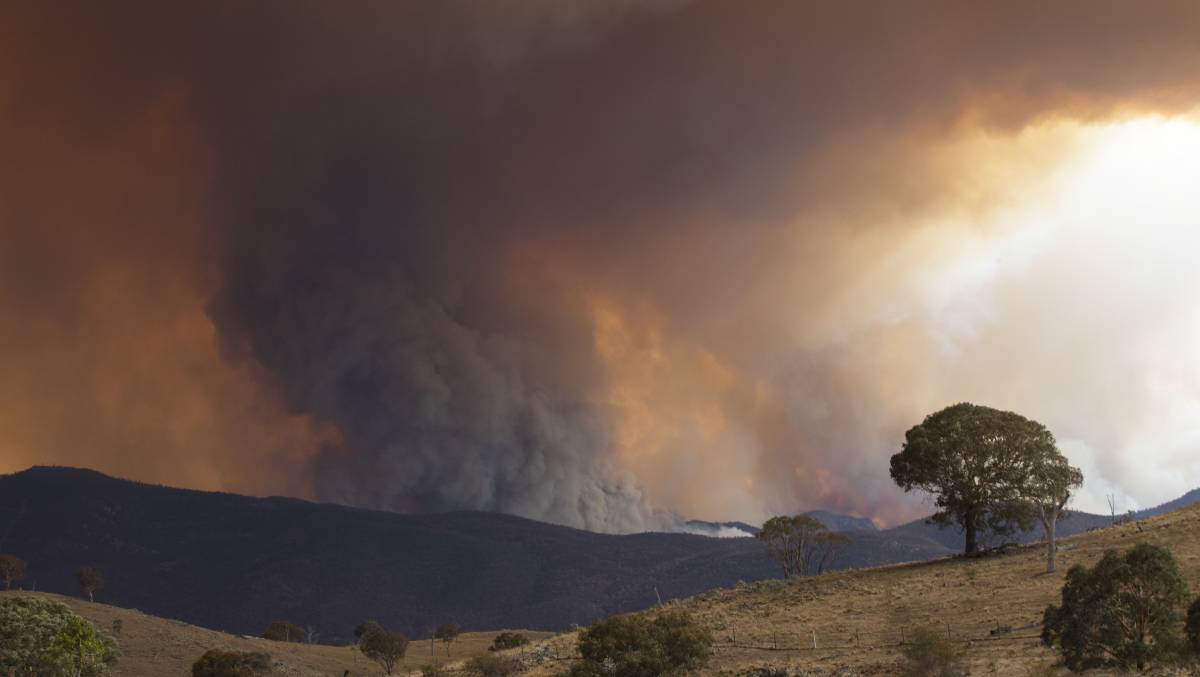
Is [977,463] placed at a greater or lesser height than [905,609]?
greater

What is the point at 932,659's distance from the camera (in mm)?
50125

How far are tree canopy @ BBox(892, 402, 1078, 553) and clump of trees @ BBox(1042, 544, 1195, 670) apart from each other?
48.8 m

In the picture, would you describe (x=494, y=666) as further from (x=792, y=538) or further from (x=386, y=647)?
(x=792, y=538)

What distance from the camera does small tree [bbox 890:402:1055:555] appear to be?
312 ft

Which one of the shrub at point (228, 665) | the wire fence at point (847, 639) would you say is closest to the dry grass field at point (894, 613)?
the wire fence at point (847, 639)

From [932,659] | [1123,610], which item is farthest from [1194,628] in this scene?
[932,659]

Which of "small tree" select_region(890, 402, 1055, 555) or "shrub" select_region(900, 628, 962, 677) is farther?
"small tree" select_region(890, 402, 1055, 555)

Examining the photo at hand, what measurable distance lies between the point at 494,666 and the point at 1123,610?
1875 inches

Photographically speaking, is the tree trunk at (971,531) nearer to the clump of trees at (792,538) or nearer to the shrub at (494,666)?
the clump of trees at (792,538)

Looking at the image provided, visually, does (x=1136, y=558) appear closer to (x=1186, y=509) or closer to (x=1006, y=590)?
(x=1006, y=590)

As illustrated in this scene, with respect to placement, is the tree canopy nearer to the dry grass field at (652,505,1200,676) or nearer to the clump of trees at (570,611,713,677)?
the dry grass field at (652,505,1200,676)

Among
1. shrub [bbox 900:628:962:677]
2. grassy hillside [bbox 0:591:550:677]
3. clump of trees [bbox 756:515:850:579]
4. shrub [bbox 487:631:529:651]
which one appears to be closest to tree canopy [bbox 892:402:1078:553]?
clump of trees [bbox 756:515:850:579]

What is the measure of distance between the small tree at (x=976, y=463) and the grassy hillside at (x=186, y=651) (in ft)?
181

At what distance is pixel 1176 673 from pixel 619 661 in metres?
30.2
